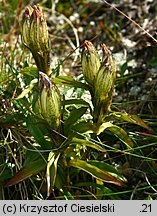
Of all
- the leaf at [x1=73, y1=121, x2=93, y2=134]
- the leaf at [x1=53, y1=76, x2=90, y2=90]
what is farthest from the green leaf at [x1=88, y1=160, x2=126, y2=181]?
the leaf at [x1=53, y1=76, x2=90, y2=90]

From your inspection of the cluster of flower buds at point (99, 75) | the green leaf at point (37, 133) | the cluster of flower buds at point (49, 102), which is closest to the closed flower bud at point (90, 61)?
the cluster of flower buds at point (99, 75)

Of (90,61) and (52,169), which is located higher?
(90,61)

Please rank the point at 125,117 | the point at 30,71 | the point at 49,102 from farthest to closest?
the point at 30,71, the point at 125,117, the point at 49,102

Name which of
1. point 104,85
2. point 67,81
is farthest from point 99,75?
point 67,81

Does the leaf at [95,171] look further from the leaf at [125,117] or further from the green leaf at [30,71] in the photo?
the green leaf at [30,71]

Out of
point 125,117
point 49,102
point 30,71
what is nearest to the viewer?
point 49,102

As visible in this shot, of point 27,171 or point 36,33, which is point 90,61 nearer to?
point 36,33

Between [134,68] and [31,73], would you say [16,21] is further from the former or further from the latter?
[31,73]
